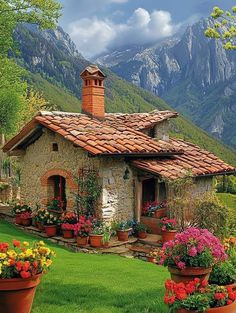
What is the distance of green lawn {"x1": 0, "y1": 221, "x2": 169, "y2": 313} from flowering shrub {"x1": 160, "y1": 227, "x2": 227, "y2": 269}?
74 cm

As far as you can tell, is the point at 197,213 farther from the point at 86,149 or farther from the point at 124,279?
the point at 124,279

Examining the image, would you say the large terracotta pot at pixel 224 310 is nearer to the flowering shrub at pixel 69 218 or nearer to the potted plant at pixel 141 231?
the potted plant at pixel 141 231

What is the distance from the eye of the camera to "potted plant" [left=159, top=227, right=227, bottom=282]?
21.3ft

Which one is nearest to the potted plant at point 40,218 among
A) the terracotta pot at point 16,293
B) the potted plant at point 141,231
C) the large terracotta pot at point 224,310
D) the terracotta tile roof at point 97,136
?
the terracotta tile roof at point 97,136

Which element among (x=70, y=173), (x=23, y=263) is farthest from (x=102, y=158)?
(x=23, y=263)

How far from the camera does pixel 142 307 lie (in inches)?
263

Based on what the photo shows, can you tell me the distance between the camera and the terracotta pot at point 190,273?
6527 mm

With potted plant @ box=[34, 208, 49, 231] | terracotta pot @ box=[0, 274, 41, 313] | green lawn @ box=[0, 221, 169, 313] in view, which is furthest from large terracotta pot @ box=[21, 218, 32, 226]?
terracotta pot @ box=[0, 274, 41, 313]

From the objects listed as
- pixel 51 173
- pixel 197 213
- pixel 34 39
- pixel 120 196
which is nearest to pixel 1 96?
pixel 51 173

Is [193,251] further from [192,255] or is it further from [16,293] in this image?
[16,293]

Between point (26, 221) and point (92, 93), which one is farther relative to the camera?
point (92, 93)

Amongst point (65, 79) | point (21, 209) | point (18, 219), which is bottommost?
point (18, 219)

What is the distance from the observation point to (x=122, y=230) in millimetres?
14109

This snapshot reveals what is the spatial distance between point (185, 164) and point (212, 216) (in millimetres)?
3908
